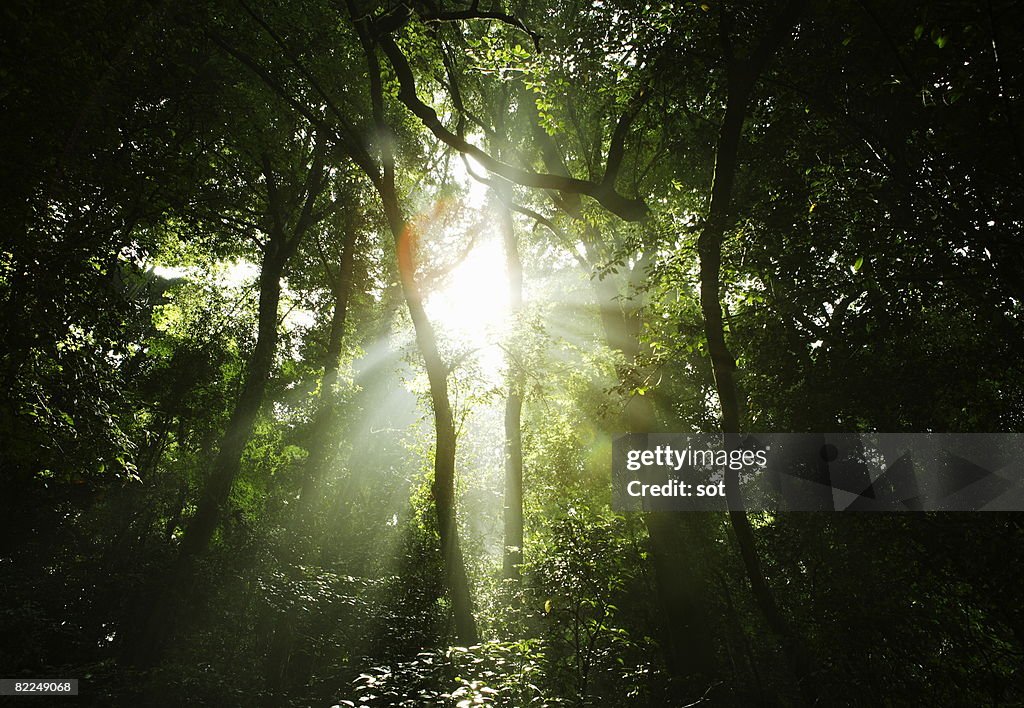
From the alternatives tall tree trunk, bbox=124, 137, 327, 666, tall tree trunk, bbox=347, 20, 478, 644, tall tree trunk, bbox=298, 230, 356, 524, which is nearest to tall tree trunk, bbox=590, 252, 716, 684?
tall tree trunk, bbox=347, 20, 478, 644

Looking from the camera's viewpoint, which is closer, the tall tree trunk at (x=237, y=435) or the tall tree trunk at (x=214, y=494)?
the tall tree trunk at (x=214, y=494)

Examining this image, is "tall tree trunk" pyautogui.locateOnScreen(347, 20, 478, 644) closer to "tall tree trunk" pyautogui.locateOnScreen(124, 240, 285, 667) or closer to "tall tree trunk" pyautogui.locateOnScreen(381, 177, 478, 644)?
"tall tree trunk" pyautogui.locateOnScreen(381, 177, 478, 644)

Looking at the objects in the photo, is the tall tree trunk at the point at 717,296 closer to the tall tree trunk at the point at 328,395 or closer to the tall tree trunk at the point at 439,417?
the tall tree trunk at the point at 439,417

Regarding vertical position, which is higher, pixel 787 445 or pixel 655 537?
pixel 787 445

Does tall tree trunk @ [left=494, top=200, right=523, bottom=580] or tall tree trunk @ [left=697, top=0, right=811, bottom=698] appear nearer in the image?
tall tree trunk @ [left=697, top=0, right=811, bottom=698]

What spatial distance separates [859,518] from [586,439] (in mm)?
8690

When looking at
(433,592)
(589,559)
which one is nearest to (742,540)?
(589,559)

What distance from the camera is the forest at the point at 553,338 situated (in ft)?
15.8

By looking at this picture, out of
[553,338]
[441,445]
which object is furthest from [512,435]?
[441,445]

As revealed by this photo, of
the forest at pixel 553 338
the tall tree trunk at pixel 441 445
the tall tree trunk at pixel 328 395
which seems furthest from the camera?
the tall tree trunk at pixel 328 395

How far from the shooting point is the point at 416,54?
8.73m

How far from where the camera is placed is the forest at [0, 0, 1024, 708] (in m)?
4.81

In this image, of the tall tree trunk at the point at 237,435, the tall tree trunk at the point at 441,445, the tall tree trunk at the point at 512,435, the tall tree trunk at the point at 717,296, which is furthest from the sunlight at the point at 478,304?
the tall tree trunk at the point at 717,296

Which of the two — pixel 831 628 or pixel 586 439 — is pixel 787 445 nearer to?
pixel 831 628
